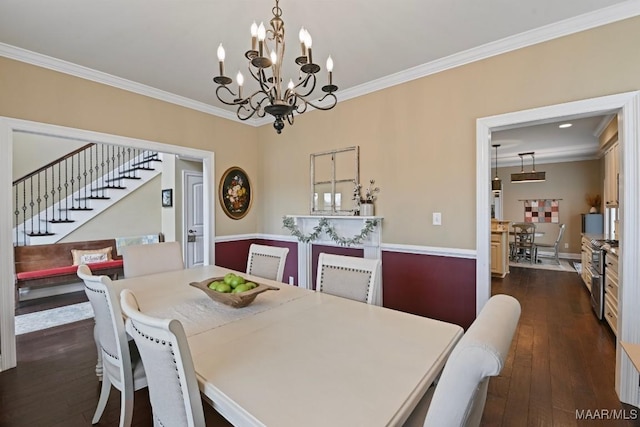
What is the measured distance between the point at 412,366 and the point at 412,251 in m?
2.03

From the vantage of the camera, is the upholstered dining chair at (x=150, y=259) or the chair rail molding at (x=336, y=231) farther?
the chair rail molding at (x=336, y=231)

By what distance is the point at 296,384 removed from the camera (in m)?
0.96

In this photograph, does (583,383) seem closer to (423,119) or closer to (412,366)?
(412,366)

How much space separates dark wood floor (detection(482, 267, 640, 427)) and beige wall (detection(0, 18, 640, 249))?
3.66 feet

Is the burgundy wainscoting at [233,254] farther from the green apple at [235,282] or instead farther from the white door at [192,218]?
the green apple at [235,282]

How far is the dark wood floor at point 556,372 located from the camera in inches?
75.7


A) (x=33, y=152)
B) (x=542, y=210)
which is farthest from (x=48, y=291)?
(x=542, y=210)

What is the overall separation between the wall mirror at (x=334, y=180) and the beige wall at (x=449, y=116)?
11 cm

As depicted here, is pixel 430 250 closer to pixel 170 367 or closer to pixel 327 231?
pixel 327 231

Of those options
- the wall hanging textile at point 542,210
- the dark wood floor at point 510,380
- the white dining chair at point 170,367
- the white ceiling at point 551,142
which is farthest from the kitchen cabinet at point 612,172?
the white dining chair at point 170,367

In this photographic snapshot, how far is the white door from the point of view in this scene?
4.94 meters

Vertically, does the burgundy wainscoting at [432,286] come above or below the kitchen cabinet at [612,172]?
below

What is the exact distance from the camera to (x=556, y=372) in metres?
2.40

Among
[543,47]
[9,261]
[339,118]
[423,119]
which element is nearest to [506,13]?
[543,47]
